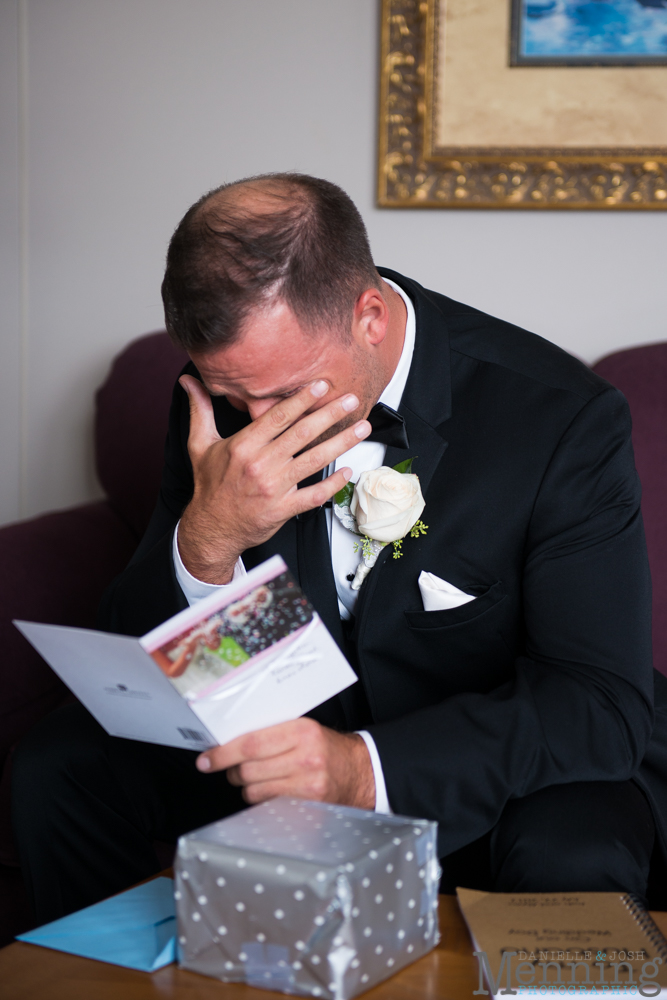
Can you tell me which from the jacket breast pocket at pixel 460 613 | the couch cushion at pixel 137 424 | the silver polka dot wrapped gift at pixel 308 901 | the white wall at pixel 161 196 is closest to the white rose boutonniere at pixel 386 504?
the jacket breast pocket at pixel 460 613

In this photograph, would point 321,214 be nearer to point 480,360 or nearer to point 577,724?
point 480,360

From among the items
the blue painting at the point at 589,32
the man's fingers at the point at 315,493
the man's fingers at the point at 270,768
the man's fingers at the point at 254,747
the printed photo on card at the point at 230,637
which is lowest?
the man's fingers at the point at 270,768

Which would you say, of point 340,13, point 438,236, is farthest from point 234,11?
point 438,236

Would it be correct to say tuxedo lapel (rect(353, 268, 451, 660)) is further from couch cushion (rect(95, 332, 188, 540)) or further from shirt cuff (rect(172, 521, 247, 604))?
couch cushion (rect(95, 332, 188, 540))

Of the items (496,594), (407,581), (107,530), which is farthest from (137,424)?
(496,594)

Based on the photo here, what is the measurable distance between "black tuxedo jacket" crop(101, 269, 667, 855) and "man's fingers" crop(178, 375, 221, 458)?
0.51 ft

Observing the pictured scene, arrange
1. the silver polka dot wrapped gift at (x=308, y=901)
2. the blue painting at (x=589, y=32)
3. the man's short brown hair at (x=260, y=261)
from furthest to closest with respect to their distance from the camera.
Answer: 1. the blue painting at (x=589, y=32)
2. the man's short brown hair at (x=260, y=261)
3. the silver polka dot wrapped gift at (x=308, y=901)

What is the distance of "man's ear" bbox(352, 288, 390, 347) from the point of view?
4.32 ft

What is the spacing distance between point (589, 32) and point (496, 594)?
144 centimetres

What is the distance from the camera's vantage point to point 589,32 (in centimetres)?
203

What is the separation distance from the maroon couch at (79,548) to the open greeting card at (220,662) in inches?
27.6

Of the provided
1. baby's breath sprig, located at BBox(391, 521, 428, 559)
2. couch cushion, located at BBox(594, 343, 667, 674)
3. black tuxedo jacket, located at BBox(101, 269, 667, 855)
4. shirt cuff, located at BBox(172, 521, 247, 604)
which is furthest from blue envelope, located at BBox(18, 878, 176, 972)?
couch cushion, located at BBox(594, 343, 667, 674)

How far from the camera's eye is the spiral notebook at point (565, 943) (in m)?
0.81

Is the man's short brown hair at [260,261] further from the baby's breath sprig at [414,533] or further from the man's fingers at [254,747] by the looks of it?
the man's fingers at [254,747]
